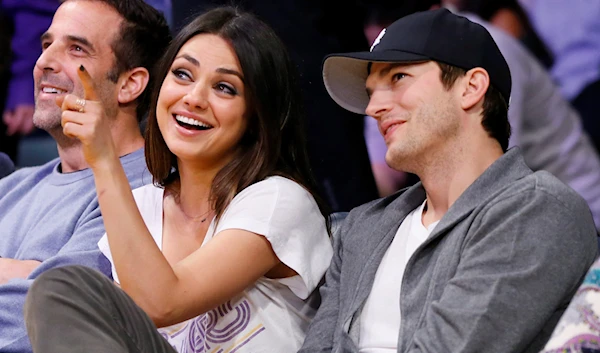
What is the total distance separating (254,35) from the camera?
7.22 ft

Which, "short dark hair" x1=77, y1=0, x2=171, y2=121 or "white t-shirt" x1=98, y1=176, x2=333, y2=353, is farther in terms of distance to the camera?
"short dark hair" x1=77, y1=0, x2=171, y2=121

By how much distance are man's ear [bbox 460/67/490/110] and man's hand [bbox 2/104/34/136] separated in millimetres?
→ 2492

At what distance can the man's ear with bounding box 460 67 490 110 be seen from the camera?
74.4 inches

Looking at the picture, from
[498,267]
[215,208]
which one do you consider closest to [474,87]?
[498,267]

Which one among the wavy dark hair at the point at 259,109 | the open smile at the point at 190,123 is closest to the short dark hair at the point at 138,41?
the wavy dark hair at the point at 259,109

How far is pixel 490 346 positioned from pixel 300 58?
1356mm

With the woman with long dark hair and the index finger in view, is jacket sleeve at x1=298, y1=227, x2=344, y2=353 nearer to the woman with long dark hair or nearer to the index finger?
the woman with long dark hair

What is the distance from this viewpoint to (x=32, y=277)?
2232 mm

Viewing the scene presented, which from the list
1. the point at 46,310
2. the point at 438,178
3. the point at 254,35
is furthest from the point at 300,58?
the point at 46,310

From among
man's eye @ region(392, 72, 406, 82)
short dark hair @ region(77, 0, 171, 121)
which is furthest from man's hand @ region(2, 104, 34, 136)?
man's eye @ region(392, 72, 406, 82)

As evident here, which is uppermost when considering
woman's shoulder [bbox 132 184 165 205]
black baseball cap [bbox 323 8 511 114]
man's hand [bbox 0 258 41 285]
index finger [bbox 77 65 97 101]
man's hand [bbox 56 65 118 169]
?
black baseball cap [bbox 323 8 511 114]

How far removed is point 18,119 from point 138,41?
4.86 feet

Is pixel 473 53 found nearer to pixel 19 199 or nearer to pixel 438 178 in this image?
pixel 438 178

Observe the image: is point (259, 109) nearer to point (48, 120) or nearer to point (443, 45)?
point (443, 45)
